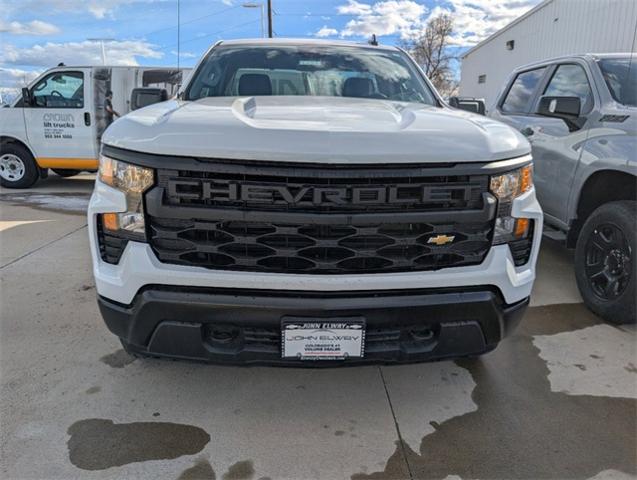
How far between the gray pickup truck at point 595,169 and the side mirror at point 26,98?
26.8 feet

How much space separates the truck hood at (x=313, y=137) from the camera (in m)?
1.86

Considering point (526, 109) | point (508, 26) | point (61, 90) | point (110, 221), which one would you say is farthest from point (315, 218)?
point (508, 26)

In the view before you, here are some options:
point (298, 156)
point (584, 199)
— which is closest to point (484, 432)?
point (298, 156)

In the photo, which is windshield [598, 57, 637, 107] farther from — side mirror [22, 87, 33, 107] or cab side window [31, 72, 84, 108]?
side mirror [22, 87, 33, 107]

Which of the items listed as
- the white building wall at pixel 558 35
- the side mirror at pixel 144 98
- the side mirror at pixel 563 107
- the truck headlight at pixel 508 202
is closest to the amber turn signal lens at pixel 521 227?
the truck headlight at pixel 508 202

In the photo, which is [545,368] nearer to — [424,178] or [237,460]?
[424,178]

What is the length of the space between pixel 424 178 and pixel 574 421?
1.54 metres

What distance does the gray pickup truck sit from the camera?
3.31m

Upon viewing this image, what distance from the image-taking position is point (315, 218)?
6.21ft

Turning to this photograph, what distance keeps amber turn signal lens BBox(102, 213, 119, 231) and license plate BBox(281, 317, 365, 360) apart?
0.84 m

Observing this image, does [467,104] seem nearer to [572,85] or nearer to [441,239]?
[572,85]

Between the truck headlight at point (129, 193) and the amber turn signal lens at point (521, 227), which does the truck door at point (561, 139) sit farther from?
the truck headlight at point (129, 193)

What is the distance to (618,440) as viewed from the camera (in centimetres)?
227

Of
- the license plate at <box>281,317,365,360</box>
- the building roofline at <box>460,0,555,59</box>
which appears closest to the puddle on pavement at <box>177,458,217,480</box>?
the license plate at <box>281,317,365,360</box>
